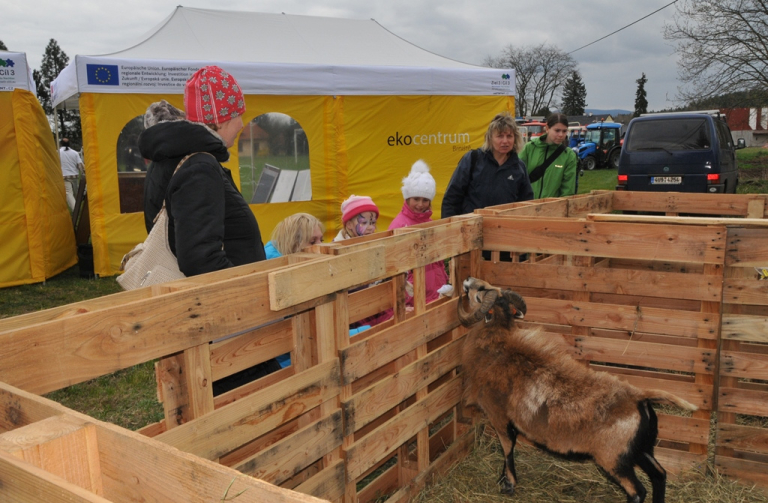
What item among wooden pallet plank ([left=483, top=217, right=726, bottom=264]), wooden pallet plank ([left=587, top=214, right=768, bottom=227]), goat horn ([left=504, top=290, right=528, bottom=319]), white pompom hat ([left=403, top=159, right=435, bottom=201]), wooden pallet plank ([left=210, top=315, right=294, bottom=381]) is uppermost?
white pompom hat ([left=403, top=159, right=435, bottom=201])

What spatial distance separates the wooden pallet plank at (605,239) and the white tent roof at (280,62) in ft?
21.7

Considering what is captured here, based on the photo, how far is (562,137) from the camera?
19.8 ft

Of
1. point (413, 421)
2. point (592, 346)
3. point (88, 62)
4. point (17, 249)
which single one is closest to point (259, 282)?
point (413, 421)

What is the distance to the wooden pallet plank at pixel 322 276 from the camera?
2.17m

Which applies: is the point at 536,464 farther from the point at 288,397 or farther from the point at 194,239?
the point at 194,239

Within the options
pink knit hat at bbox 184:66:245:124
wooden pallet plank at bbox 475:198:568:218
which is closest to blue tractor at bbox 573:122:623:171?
wooden pallet plank at bbox 475:198:568:218

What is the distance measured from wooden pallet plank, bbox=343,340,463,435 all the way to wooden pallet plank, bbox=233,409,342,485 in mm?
104

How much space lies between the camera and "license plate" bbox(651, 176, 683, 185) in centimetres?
1265

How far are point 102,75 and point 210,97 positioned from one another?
679 centimetres

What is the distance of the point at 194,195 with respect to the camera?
242cm

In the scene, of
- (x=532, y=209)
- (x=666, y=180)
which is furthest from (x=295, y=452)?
(x=666, y=180)


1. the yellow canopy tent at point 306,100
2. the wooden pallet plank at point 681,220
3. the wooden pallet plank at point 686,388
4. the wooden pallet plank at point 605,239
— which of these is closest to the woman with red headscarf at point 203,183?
the wooden pallet plank at point 605,239

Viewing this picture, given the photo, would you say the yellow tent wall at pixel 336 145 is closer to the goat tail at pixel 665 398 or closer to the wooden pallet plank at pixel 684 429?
the wooden pallet plank at pixel 684 429

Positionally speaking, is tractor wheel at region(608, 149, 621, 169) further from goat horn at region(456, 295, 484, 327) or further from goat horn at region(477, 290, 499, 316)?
goat horn at region(477, 290, 499, 316)
